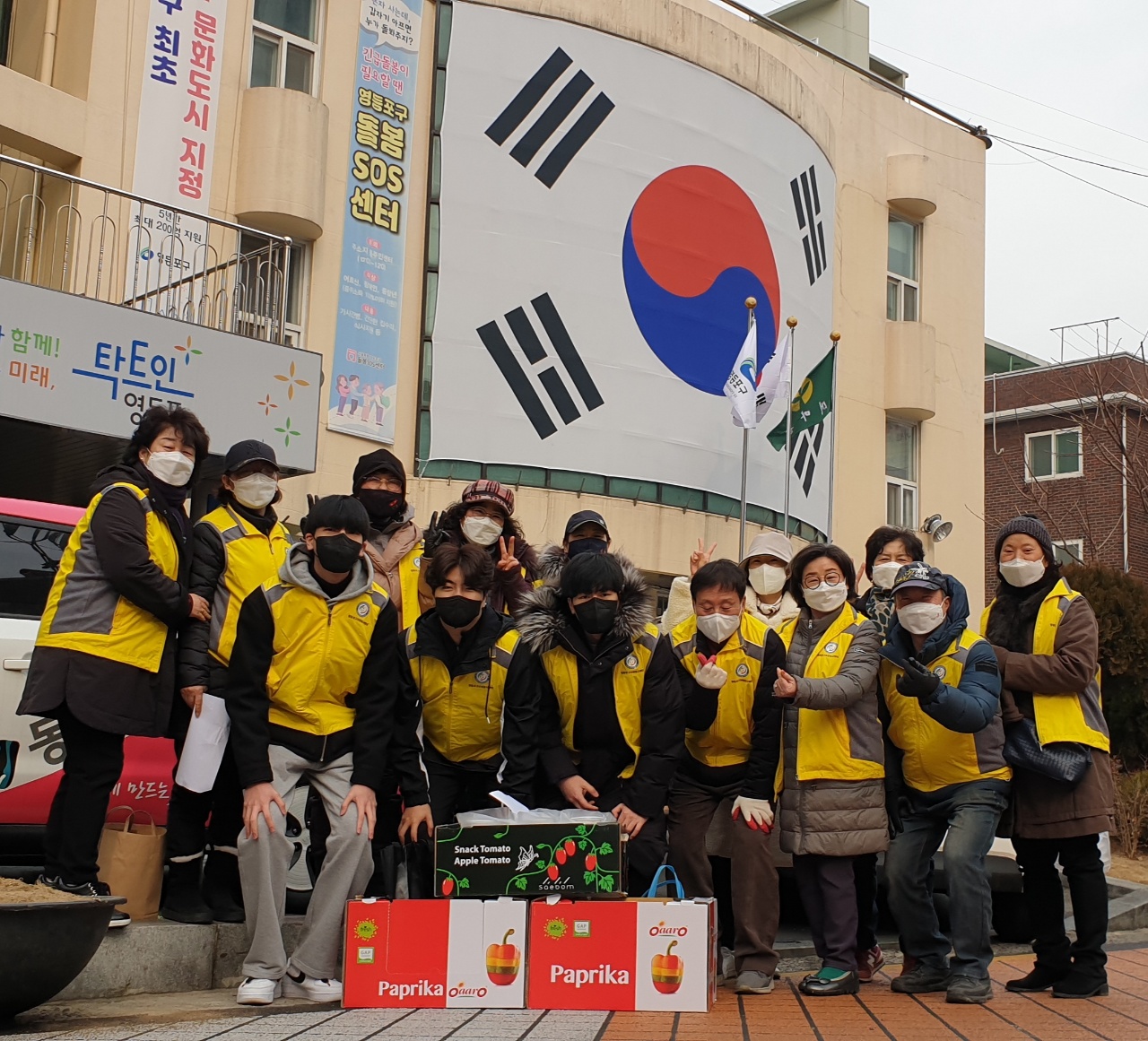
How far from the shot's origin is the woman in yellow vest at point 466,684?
5.76 meters

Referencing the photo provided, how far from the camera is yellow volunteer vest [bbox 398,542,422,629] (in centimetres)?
640

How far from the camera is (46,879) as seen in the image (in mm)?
5250

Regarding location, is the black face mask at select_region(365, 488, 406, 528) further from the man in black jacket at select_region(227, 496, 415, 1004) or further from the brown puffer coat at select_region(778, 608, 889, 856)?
the brown puffer coat at select_region(778, 608, 889, 856)

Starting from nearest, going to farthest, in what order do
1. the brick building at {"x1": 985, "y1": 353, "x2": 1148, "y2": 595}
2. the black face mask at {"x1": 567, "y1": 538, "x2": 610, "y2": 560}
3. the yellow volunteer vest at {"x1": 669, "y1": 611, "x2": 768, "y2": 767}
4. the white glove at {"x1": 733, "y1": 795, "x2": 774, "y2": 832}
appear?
the white glove at {"x1": 733, "y1": 795, "x2": 774, "y2": 832}
the yellow volunteer vest at {"x1": 669, "y1": 611, "x2": 768, "y2": 767}
the black face mask at {"x1": 567, "y1": 538, "x2": 610, "y2": 560}
the brick building at {"x1": 985, "y1": 353, "x2": 1148, "y2": 595}

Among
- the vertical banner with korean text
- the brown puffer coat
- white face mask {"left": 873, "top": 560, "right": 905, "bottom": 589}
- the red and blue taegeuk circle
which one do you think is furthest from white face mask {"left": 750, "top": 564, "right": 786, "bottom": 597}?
the red and blue taegeuk circle

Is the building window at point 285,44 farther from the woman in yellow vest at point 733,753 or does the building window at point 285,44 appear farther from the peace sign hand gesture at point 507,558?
the woman in yellow vest at point 733,753

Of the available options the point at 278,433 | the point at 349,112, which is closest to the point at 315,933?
the point at 278,433

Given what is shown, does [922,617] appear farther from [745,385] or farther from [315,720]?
[745,385]

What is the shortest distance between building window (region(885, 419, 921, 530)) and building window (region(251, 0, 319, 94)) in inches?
419

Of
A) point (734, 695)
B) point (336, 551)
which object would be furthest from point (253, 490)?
point (734, 695)

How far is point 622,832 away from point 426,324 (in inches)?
399

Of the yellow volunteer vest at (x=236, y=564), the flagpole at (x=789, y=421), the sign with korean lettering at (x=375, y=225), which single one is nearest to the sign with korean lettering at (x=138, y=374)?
the sign with korean lettering at (x=375, y=225)

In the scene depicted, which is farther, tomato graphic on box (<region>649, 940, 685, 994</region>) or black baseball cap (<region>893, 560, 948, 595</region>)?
black baseball cap (<region>893, 560, 948, 595</region>)

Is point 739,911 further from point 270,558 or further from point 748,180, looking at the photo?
point 748,180
